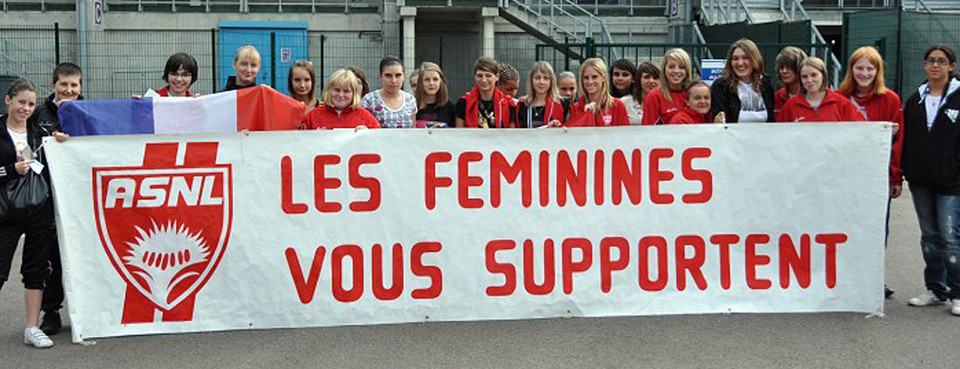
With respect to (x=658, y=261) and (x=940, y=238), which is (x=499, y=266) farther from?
(x=940, y=238)

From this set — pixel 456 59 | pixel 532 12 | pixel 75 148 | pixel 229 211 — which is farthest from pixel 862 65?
pixel 532 12

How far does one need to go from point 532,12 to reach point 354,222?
62.1ft

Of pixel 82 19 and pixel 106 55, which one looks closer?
pixel 106 55

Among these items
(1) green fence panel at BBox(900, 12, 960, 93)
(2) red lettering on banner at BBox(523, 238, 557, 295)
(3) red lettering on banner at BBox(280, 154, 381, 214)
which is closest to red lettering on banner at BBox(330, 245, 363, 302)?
(3) red lettering on banner at BBox(280, 154, 381, 214)

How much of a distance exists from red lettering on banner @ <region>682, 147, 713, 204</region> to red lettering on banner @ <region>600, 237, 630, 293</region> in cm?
47

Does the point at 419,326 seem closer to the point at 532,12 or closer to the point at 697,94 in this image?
the point at 697,94

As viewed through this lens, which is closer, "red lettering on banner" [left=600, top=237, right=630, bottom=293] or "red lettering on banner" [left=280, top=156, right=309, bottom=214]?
"red lettering on banner" [left=280, top=156, right=309, bottom=214]

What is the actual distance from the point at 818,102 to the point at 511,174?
210cm

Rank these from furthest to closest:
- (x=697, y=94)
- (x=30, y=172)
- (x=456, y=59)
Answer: (x=456, y=59) → (x=697, y=94) → (x=30, y=172)

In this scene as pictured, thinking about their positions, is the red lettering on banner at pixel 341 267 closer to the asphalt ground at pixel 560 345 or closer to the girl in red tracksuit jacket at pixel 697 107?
the asphalt ground at pixel 560 345

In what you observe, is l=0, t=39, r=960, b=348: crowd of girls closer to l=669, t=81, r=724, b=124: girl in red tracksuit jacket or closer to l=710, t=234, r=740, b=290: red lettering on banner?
l=669, t=81, r=724, b=124: girl in red tracksuit jacket

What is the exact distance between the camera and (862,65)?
6.87 meters

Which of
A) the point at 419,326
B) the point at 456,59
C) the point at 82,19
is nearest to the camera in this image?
the point at 419,326

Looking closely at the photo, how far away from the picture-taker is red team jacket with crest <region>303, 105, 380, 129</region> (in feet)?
21.7
